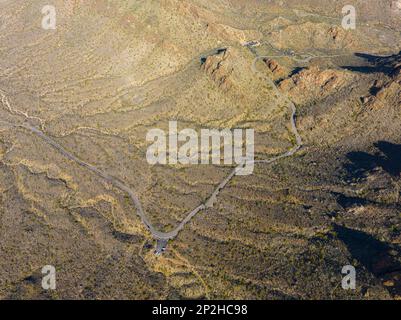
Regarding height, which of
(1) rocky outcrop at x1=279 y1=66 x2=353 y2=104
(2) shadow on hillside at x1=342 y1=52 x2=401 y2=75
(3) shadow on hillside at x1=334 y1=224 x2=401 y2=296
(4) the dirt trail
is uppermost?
(2) shadow on hillside at x1=342 y1=52 x2=401 y2=75

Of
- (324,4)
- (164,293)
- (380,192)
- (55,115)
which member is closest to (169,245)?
(164,293)

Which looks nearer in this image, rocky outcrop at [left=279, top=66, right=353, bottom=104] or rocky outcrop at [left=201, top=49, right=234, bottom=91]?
rocky outcrop at [left=279, top=66, right=353, bottom=104]

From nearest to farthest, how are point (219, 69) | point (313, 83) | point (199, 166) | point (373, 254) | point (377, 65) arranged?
1. point (373, 254)
2. point (199, 166)
3. point (219, 69)
4. point (313, 83)
5. point (377, 65)

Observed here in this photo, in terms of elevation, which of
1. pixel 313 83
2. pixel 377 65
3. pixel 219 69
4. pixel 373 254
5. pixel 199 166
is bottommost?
pixel 373 254

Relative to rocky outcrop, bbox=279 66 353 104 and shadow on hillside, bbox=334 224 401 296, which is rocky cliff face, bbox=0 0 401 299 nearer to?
shadow on hillside, bbox=334 224 401 296

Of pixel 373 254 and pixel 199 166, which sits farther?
pixel 199 166

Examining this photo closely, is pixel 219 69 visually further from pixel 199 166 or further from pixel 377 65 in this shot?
pixel 377 65

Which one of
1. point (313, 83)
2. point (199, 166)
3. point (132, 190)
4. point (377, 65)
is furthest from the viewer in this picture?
point (377, 65)

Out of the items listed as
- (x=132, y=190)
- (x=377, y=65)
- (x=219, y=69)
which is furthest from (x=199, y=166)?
(x=377, y=65)

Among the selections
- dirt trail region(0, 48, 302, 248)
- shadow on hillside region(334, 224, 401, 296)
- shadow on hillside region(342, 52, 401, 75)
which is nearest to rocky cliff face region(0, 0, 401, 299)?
shadow on hillside region(334, 224, 401, 296)

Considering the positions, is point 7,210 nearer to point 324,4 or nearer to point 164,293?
point 164,293

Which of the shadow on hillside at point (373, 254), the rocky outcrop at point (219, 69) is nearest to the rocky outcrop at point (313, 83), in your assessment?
the rocky outcrop at point (219, 69)
